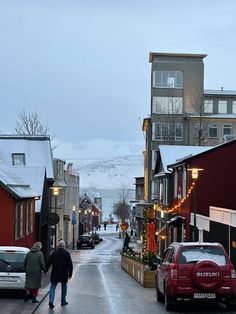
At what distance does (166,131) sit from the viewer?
75312mm

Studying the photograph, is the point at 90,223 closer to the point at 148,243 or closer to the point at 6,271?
the point at 148,243

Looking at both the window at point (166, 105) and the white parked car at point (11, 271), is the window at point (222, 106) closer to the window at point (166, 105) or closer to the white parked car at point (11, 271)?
the window at point (166, 105)

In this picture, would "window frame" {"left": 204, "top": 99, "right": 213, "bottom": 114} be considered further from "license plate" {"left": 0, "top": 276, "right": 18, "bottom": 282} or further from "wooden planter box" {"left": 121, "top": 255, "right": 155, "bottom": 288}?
"license plate" {"left": 0, "top": 276, "right": 18, "bottom": 282}

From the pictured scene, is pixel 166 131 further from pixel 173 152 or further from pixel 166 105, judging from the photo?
pixel 173 152

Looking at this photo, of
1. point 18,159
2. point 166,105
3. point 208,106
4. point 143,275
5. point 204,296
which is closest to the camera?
point 204,296

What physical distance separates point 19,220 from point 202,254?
15926mm

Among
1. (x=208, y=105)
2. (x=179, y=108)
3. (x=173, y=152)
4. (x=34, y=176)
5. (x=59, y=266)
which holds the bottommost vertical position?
(x=59, y=266)

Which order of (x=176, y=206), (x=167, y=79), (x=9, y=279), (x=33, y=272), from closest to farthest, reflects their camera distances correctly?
(x=33, y=272), (x=9, y=279), (x=176, y=206), (x=167, y=79)

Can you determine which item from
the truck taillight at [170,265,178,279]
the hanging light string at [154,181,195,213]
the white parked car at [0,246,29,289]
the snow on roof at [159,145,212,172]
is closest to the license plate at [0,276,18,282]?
the white parked car at [0,246,29,289]

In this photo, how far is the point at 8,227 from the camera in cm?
2802

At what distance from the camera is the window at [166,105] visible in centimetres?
7512

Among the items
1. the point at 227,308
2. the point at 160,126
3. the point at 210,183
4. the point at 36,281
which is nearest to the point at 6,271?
the point at 36,281

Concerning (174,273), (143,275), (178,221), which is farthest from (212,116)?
(174,273)

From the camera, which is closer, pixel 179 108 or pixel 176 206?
pixel 176 206
